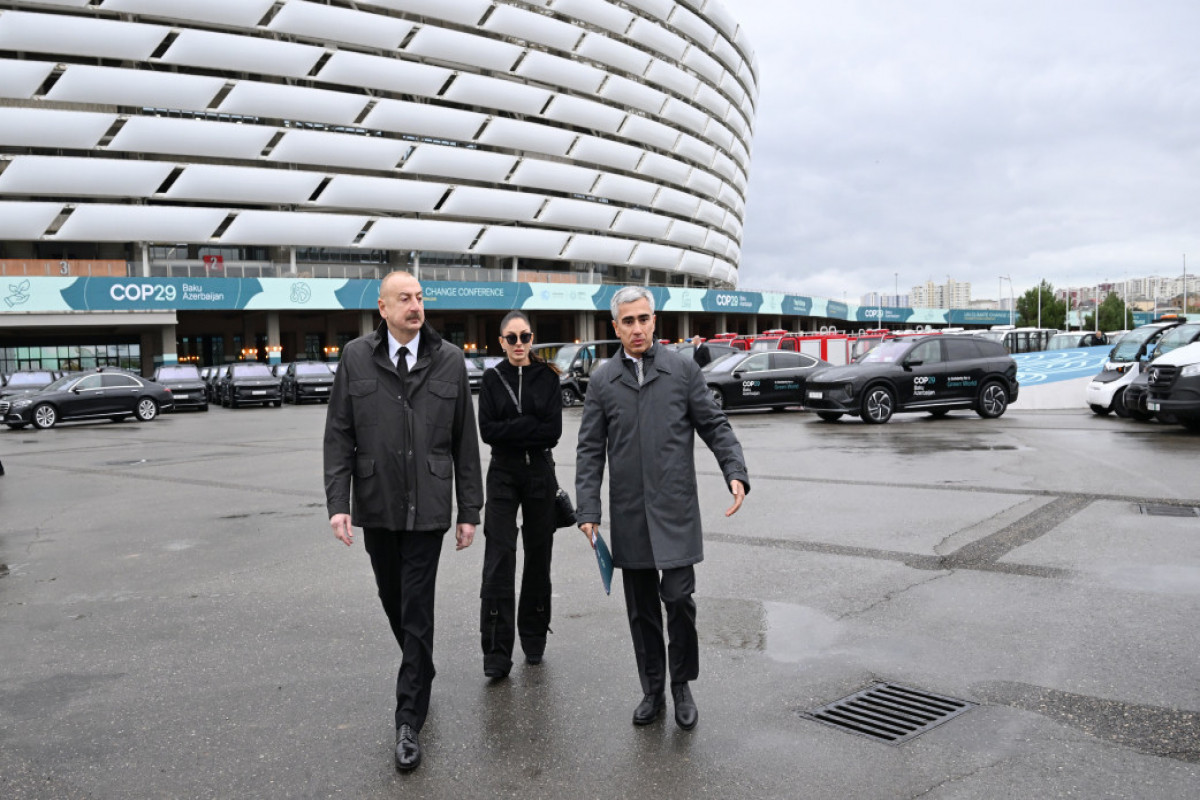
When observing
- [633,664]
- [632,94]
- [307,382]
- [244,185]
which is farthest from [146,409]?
[632,94]

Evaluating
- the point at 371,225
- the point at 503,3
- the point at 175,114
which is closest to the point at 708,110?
the point at 503,3

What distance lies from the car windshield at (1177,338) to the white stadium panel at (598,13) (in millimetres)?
52038

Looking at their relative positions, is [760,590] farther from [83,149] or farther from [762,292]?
[762,292]

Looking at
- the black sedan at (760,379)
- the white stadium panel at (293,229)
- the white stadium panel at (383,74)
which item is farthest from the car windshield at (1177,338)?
the white stadium panel at (383,74)

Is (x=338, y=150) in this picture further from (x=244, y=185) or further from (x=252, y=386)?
(x=252, y=386)

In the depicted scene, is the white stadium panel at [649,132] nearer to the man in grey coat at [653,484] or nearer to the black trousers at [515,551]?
the black trousers at [515,551]

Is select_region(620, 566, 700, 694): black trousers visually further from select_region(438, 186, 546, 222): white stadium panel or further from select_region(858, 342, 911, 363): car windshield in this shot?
select_region(438, 186, 546, 222): white stadium panel

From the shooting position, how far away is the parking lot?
3486 mm

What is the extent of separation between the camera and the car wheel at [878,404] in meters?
17.9

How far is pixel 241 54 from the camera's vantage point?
4928 cm

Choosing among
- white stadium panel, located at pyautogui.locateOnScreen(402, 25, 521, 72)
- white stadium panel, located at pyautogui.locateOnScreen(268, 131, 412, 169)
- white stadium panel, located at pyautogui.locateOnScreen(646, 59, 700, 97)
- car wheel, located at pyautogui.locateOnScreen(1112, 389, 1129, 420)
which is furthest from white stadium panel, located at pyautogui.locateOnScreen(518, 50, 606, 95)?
car wheel, located at pyautogui.locateOnScreen(1112, 389, 1129, 420)

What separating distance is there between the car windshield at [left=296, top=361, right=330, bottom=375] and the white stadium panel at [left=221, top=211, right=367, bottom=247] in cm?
1904

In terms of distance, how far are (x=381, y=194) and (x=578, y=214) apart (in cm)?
1494

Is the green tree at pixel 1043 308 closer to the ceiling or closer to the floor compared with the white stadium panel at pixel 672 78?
closer to the floor
